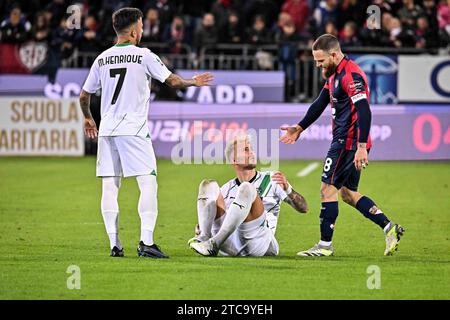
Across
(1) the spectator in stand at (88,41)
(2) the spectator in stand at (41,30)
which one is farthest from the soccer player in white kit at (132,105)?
(2) the spectator in stand at (41,30)

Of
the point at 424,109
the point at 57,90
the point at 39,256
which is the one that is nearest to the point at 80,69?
the point at 57,90

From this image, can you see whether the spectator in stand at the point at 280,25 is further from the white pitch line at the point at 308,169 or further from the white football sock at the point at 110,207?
the white football sock at the point at 110,207

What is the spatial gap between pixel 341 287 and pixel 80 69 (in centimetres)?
1534

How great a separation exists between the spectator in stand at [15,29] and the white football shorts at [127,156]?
540 inches

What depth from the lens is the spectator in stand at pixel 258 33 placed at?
23734 millimetres

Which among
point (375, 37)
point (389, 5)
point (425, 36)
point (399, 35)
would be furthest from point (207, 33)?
point (425, 36)

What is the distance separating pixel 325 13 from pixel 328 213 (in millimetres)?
14175

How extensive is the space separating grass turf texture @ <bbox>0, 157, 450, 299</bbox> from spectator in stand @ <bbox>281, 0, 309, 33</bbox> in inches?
244

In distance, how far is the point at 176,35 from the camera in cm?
2392

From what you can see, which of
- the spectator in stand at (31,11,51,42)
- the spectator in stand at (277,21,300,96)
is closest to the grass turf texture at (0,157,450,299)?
the spectator in stand at (277,21,300,96)

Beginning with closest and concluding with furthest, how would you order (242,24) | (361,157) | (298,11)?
(361,157), (242,24), (298,11)

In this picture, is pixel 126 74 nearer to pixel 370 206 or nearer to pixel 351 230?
pixel 370 206

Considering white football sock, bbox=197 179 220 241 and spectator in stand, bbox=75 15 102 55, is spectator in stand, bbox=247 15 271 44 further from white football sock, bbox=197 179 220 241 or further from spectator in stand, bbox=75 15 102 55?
white football sock, bbox=197 179 220 241

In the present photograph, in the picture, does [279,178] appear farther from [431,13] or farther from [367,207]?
[431,13]
